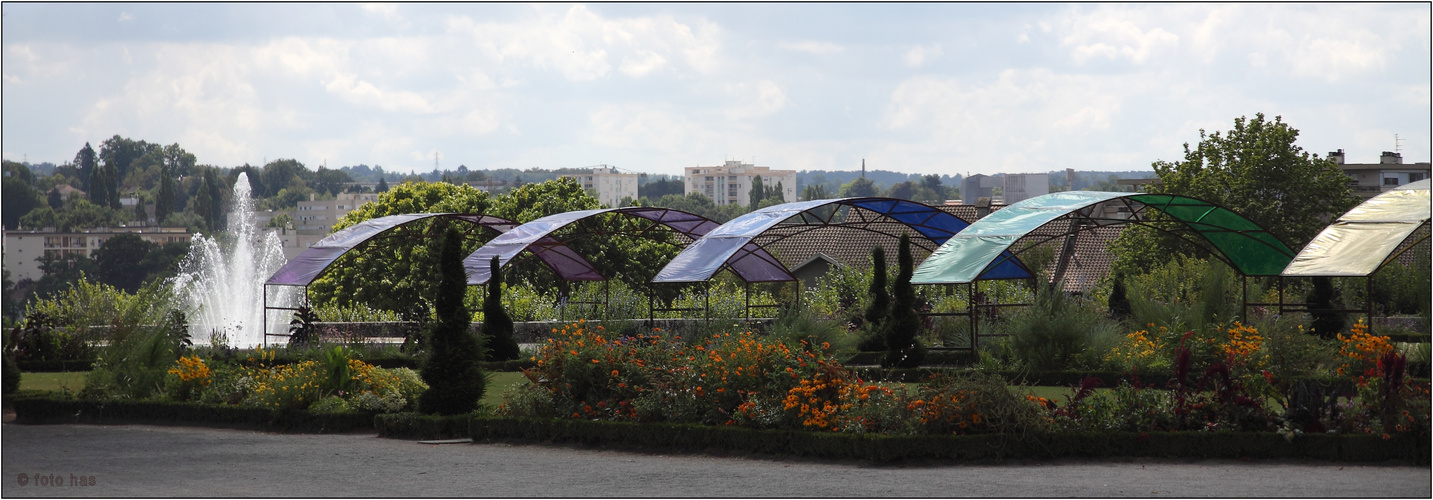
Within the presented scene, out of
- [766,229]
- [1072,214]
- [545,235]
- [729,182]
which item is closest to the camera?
[1072,214]

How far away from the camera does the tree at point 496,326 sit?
64.4ft

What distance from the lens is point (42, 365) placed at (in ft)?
62.7

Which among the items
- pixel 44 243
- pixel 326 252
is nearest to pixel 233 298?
pixel 326 252

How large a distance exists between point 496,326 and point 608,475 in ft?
36.0

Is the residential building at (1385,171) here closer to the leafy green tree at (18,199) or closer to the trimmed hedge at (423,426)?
the trimmed hedge at (423,426)

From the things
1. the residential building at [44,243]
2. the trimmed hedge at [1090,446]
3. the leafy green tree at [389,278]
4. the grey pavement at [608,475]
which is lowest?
the grey pavement at [608,475]

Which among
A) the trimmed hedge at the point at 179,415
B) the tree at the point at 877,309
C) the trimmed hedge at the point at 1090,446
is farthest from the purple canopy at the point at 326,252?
the trimmed hedge at the point at 1090,446

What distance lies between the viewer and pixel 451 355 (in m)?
12.1

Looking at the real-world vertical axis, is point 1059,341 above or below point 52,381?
above

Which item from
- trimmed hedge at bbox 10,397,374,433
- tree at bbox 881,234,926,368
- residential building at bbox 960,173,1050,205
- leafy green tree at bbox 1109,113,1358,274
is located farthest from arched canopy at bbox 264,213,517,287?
residential building at bbox 960,173,1050,205

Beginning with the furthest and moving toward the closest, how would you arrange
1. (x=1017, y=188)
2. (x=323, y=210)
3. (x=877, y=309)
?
(x=323, y=210) → (x=1017, y=188) → (x=877, y=309)

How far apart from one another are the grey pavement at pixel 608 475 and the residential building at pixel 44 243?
65154 mm

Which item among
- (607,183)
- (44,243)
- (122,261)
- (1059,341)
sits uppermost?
(607,183)

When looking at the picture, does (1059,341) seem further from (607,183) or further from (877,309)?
(607,183)
